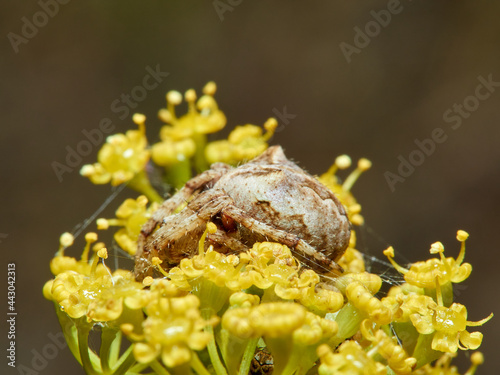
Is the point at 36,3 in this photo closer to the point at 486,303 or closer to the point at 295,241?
the point at 295,241

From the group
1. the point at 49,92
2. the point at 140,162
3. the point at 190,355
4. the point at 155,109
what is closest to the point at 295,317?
the point at 190,355

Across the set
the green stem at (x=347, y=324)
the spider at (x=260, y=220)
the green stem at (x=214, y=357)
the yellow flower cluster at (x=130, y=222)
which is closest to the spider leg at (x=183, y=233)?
the spider at (x=260, y=220)

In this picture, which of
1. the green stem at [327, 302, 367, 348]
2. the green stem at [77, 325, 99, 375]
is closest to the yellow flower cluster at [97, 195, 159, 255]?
the green stem at [77, 325, 99, 375]

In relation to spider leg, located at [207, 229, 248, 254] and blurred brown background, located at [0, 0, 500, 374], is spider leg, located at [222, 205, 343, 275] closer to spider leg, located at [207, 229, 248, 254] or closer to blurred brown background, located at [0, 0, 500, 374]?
spider leg, located at [207, 229, 248, 254]

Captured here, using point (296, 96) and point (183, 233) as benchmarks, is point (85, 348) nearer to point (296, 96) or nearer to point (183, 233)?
point (183, 233)

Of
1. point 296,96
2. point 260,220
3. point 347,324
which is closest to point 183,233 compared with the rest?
point 260,220
